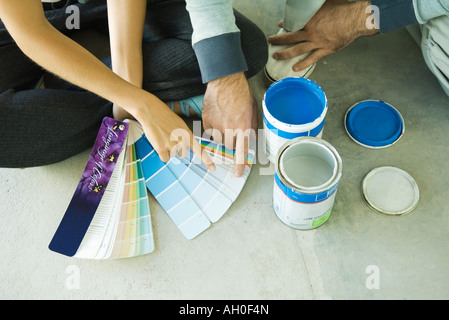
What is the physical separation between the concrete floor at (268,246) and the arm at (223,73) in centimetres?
19

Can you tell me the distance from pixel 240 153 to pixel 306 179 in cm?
21

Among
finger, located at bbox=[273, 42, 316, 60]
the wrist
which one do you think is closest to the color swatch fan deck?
finger, located at bbox=[273, 42, 316, 60]

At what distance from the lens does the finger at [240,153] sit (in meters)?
1.21

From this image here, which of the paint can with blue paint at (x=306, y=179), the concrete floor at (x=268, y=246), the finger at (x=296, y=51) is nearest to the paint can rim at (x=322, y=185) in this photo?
the paint can with blue paint at (x=306, y=179)

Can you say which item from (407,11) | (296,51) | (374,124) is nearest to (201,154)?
(296,51)

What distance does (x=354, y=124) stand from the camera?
1.37 meters

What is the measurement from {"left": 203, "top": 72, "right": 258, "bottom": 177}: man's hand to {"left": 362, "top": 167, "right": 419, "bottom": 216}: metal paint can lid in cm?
40

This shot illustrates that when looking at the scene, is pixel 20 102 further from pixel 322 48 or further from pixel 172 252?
pixel 322 48

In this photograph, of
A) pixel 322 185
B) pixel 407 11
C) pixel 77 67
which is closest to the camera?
pixel 322 185

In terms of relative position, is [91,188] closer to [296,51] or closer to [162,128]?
[162,128]

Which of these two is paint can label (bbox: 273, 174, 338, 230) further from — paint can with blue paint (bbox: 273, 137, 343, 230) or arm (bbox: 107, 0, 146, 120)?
arm (bbox: 107, 0, 146, 120)

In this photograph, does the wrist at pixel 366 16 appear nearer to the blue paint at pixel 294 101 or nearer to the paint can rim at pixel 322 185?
the blue paint at pixel 294 101

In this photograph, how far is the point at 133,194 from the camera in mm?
1267
